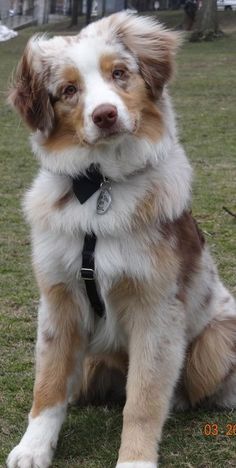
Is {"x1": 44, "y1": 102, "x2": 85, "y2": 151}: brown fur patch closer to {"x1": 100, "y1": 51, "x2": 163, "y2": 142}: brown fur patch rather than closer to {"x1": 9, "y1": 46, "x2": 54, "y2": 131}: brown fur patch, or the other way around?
{"x1": 9, "y1": 46, "x2": 54, "y2": 131}: brown fur patch

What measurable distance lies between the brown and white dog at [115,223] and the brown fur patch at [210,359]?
190mm

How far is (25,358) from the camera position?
4.62 metres

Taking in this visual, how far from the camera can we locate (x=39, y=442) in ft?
11.7

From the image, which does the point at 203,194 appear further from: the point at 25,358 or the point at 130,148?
the point at 130,148

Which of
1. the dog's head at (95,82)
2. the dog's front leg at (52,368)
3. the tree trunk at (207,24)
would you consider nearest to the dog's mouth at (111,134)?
the dog's head at (95,82)

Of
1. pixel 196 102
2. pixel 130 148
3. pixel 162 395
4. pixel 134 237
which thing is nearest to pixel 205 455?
pixel 162 395

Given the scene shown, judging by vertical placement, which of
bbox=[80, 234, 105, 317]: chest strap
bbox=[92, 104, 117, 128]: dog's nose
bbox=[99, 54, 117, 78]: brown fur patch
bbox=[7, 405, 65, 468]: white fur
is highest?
bbox=[99, 54, 117, 78]: brown fur patch

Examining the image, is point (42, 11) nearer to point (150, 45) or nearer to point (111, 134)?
point (150, 45)

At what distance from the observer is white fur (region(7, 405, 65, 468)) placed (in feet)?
11.5

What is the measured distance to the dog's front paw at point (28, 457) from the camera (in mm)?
3494

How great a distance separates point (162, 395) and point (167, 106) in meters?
1.26

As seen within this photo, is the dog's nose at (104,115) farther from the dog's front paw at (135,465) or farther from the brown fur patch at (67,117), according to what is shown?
the dog's front paw at (135,465)
